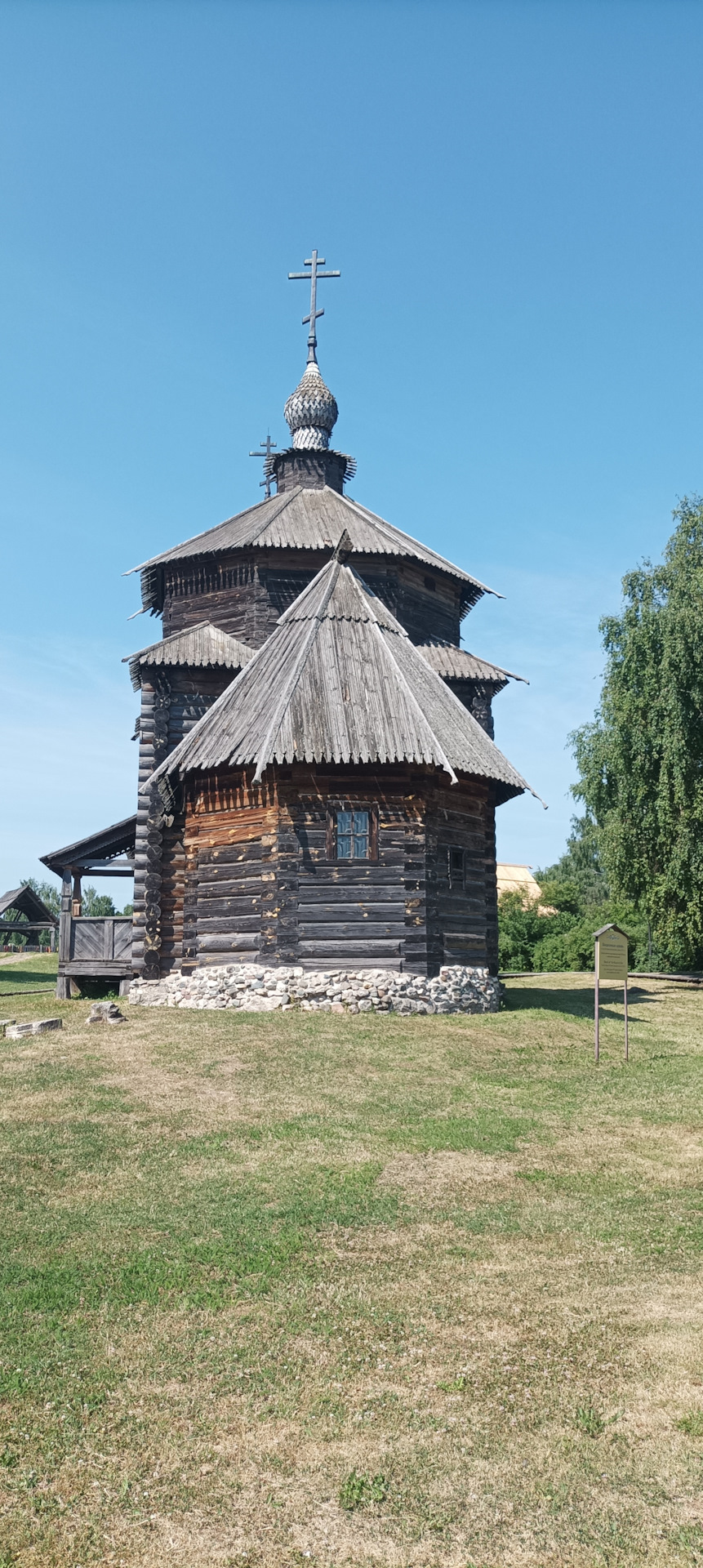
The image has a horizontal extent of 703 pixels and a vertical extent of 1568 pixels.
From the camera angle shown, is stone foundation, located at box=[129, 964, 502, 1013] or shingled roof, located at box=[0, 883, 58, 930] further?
shingled roof, located at box=[0, 883, 58, 930]

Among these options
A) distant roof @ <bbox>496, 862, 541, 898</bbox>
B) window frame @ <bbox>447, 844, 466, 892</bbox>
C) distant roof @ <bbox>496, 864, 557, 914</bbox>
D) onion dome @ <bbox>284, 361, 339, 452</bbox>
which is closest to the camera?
window frame @ <bbox>447, 844, 466, 892</bbox>

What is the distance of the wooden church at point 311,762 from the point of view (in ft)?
67.0

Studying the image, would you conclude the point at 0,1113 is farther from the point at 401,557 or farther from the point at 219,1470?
the point at 401,557

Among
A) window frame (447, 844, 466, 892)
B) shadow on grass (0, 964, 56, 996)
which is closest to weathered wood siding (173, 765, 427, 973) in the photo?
window frame (447, 844, 466, 892)

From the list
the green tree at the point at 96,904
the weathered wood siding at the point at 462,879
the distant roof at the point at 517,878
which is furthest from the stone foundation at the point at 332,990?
the green tree at the point at 96,904

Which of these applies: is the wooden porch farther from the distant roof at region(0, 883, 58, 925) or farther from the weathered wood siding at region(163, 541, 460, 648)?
the distant roof at region(0, 883, 58, 925)

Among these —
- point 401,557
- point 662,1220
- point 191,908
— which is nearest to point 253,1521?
point 662,1220

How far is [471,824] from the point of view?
22812mm

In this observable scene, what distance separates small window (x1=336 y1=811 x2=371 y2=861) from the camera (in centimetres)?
2056

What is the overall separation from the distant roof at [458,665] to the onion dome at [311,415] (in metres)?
7.87

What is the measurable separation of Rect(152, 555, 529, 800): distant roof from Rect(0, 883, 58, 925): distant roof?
19.7 metres

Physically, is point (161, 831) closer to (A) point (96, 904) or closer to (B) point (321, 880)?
(B) point (321, 880)

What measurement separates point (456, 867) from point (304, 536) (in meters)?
9.45

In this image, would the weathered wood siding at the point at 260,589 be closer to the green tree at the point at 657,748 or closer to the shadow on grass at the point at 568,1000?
the green tree at the point at 657,748
